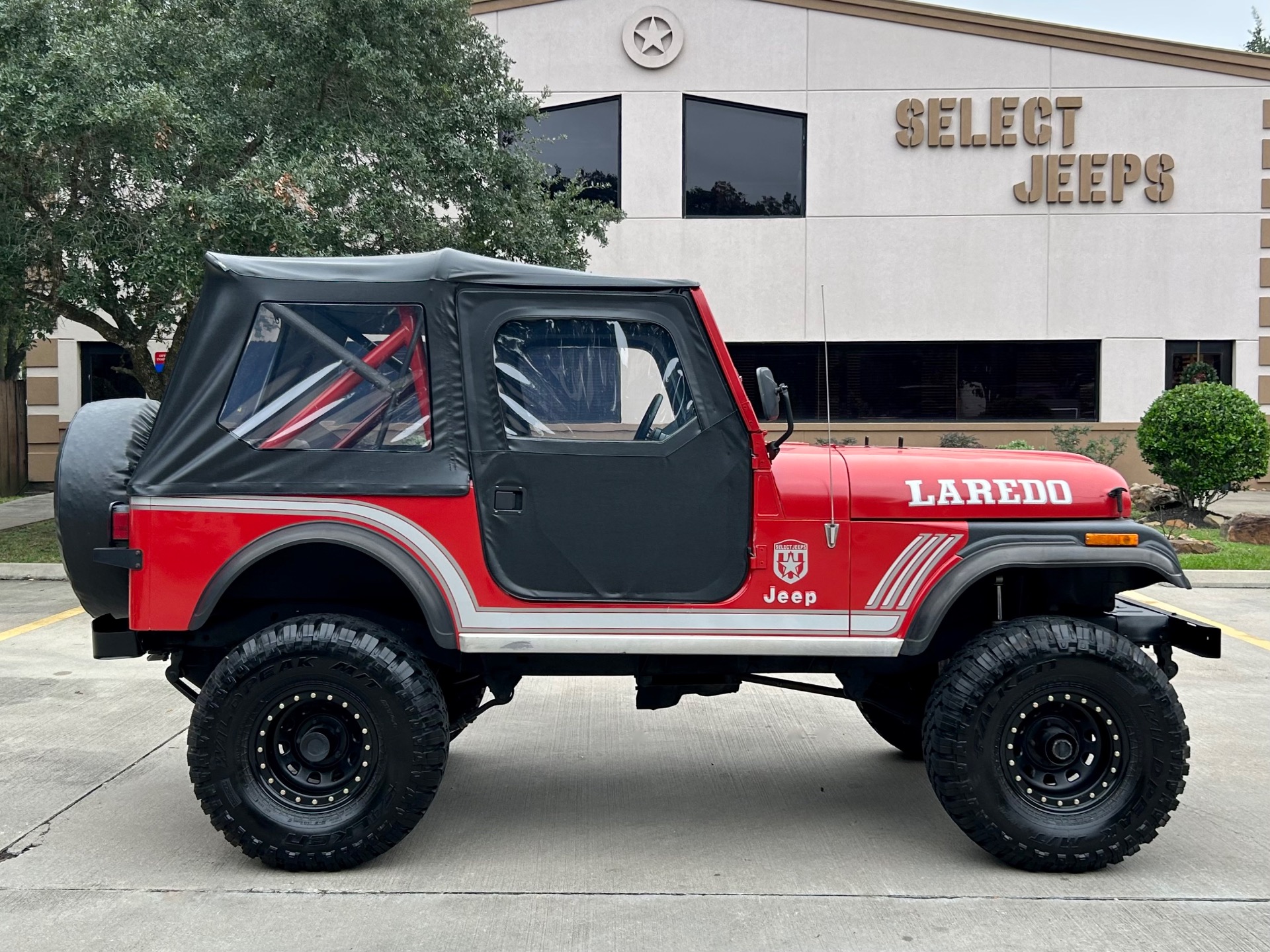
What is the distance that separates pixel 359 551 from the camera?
14.5 feet

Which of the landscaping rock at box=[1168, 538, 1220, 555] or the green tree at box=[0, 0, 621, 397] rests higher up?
the green tree at box=[0, 0, 621, 397]

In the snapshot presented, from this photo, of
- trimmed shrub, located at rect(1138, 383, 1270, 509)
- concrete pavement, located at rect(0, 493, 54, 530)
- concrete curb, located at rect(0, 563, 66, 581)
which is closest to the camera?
concrete curb, located at rect(0, 563, 66, 581)

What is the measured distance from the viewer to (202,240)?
11.6 meters

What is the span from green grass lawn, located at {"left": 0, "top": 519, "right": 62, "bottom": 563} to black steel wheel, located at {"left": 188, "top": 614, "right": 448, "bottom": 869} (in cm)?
907

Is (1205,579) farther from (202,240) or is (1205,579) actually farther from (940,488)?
(202,240)

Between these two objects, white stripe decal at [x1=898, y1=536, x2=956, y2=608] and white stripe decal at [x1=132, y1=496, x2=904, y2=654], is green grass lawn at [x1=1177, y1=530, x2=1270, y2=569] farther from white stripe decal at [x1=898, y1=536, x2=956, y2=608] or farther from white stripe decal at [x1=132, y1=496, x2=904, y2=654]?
white stripe decal at [x1=132, y1=496, x2=904, y2=654]

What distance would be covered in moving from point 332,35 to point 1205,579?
A: 10.5 metres

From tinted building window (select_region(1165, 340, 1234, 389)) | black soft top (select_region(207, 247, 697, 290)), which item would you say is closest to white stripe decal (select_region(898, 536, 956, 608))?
black soft top (select_region(207, 247, 697, 290))

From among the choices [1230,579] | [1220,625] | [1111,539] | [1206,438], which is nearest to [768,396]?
[1111,539]

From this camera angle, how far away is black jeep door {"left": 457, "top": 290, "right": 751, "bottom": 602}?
4445mm

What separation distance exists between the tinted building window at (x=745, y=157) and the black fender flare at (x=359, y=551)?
1678 centimetres

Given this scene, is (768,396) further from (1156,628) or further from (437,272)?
(1156,628)

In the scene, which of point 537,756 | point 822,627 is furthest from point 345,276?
point 537,756

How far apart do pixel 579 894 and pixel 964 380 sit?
57.5 ft
